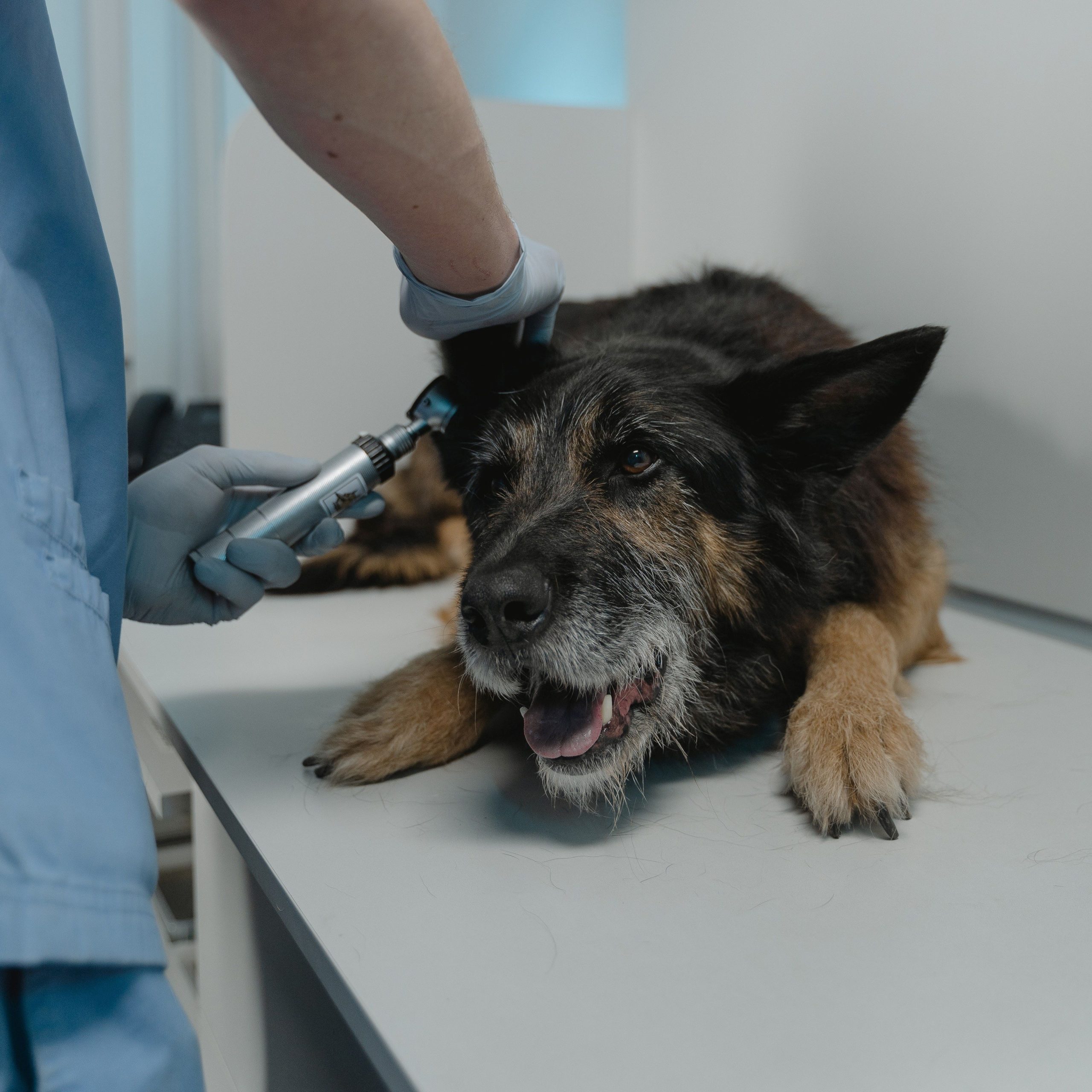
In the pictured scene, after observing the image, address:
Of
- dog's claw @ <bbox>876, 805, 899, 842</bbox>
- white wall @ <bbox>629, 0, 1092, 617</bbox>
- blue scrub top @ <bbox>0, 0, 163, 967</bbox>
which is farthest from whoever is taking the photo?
white wall @ <bbox>629, 0, 1092, 617</bbox>

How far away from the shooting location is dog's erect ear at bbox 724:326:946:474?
952 millimetres

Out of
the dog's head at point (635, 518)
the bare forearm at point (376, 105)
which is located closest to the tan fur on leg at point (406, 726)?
the dog's head at point (635, 518)

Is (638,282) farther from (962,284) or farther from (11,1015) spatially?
(11,1015)

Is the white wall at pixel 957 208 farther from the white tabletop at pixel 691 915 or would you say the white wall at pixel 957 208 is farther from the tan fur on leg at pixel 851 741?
the tan fur on leg at pixel 851 741

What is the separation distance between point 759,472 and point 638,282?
1.46m

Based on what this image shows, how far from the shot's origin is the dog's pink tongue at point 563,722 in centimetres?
91

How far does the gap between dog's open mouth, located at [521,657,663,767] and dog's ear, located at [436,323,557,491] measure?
36 centimetres

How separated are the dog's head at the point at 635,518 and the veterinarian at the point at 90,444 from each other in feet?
0.72

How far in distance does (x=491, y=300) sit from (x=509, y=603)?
325 millimetres

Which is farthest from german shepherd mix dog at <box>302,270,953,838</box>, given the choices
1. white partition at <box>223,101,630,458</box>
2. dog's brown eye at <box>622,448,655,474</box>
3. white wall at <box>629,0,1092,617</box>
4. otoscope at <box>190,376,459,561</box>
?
white partition at <box>223,101,630,458</box>

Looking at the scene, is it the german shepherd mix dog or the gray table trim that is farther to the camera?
the german shepherd mix dog

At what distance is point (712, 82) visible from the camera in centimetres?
207

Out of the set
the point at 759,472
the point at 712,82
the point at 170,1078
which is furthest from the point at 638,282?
the point at 170,1078

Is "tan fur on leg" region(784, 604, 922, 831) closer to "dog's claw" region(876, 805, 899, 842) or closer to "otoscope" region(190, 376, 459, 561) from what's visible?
"dog's claw" region(876, 805, 899, 842)
